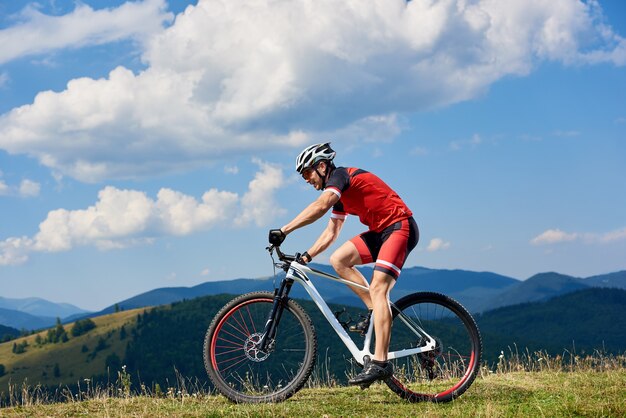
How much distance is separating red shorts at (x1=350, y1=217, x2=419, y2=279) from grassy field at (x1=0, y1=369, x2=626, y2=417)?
1.52 metres

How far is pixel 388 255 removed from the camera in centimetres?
693

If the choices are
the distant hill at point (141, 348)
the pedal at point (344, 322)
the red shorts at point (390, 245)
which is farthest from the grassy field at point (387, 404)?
the distant hill at point (141, 348)

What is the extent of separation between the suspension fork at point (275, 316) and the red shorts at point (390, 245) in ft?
3.04

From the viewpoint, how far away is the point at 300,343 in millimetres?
7164

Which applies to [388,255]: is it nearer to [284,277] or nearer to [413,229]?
[413,229]

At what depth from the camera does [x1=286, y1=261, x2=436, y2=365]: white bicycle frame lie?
7070mm

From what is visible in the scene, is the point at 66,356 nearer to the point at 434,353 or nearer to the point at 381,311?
the point at 434,353

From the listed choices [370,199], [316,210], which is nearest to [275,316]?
[316,210]

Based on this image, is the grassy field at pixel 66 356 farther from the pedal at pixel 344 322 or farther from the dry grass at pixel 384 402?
the pedal at pixel 344 322

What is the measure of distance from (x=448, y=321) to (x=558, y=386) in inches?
85.8

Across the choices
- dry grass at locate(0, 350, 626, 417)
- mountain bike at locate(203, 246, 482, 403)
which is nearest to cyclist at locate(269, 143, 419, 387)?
mountain bike at locate(203, 246, 482, 403)

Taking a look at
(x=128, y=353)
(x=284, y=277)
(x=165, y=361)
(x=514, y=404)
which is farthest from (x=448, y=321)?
(x=128, y=353)

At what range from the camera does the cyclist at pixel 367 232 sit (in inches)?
269

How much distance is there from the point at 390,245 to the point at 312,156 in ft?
4.26
